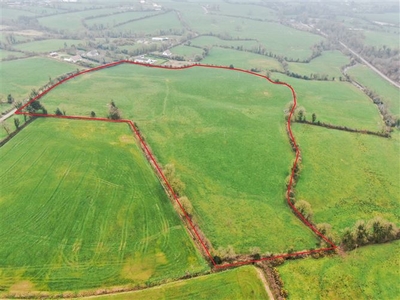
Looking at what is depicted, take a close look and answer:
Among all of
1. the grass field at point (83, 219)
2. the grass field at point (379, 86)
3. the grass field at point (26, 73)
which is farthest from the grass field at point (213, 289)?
the grass field at point (379, 86)

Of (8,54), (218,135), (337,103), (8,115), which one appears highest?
(8,54)

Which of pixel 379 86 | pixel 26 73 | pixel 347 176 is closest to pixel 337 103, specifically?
pixel 379 86

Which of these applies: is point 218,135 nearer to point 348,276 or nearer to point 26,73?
point 348,276

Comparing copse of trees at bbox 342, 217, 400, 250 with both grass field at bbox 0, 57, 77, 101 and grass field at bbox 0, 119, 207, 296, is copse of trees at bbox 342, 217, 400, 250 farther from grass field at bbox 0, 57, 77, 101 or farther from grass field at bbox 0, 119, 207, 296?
grass field at bbox 0, 57, 77, 101

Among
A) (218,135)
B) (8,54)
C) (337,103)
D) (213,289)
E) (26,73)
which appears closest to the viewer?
(213,289)

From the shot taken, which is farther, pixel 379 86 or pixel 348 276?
pixel 379 86

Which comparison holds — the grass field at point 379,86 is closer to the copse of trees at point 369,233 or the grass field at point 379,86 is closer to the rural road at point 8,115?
the copse of trees at point 369,233
